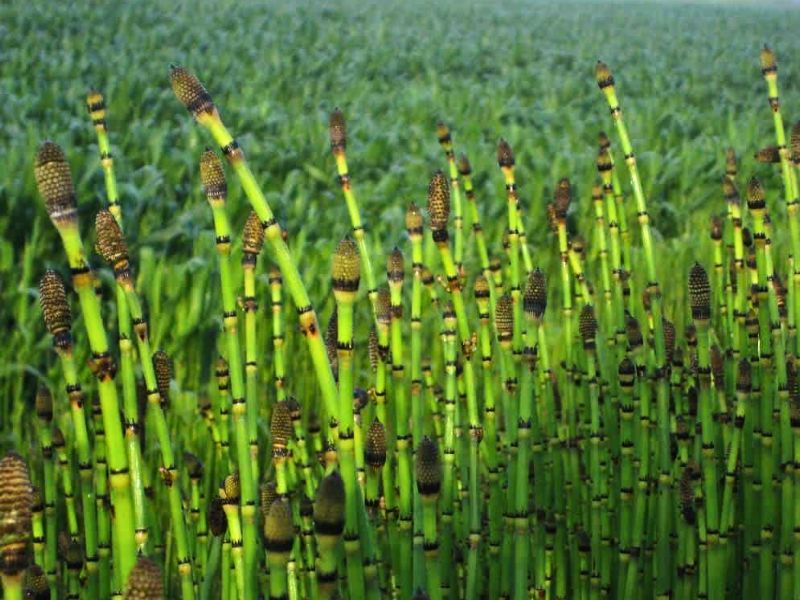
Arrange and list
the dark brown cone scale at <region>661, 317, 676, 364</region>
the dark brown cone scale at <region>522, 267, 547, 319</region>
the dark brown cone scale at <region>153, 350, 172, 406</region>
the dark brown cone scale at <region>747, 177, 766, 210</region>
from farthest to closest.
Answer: the dark brown cone scale at <region>661, 317, 676, 364</region>, the dark brown cone scale at <region>747, 177, 766, 210</region>, the dark brown cone scale at <region>153, 350, 172, 406</region>, the dark brown cone scale at <region>522, 267, 547, 319</region>

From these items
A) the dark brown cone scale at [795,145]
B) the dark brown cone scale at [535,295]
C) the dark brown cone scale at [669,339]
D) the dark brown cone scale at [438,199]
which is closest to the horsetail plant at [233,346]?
the dark brown cone scale at [438,199]

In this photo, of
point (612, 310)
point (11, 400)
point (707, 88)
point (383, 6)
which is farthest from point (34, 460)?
point (383, 6)

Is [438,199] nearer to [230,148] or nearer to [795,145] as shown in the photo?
[230,148]

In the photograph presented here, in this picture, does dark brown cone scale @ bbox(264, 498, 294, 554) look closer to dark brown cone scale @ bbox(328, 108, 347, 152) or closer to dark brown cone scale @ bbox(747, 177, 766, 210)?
dark brown cone scale @ bbox(328, 108, 347, 152)

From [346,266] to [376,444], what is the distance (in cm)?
31

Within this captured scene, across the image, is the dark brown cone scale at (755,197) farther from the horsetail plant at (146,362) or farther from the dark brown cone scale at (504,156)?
the horsetail plant at (146,362)

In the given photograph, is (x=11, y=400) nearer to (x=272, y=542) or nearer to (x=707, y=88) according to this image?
(x=272, y=542)

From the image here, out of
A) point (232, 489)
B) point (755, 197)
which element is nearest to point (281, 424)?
point (232, 489)

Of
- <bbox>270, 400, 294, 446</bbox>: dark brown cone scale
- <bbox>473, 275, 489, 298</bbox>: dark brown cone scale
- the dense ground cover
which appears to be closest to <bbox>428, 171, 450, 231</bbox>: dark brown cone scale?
<bbox>473, 275, 489, 298</bbox>: dark brown cone scale

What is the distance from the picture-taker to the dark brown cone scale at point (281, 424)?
1184 mm

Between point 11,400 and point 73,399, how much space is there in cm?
172

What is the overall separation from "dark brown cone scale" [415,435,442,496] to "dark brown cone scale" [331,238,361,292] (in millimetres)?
151

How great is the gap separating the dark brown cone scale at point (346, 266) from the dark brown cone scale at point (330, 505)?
192 millimetres

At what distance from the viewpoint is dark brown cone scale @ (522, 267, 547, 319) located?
3.63 ft
